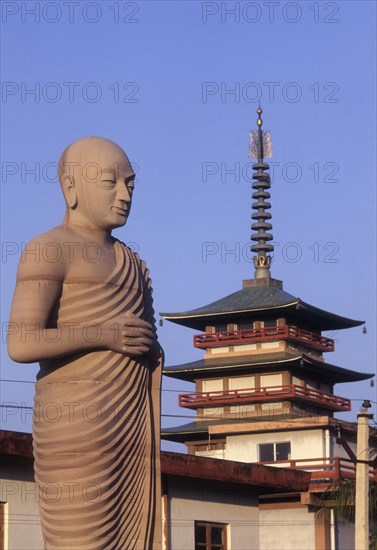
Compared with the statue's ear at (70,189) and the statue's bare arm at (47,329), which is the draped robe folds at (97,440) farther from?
Result: the statue's ear at (70,189)

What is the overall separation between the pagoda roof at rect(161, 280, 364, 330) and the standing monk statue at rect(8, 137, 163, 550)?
35.3 m

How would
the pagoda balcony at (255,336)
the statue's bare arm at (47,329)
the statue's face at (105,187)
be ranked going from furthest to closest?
the pagoda balcony at (255,336), the statue's face at (105,187), the statue's bare arm at (47,329)

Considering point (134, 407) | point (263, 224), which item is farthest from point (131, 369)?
point (263, 224)

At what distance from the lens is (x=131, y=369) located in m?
7.77

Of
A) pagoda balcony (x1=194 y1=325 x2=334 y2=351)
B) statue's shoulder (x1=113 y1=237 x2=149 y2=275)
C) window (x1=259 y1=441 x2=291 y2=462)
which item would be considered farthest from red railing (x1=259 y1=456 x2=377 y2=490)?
statue's shoulder (x1=113 y1=237 x2=149 y2=275)

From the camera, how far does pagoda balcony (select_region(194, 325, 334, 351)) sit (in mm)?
43594

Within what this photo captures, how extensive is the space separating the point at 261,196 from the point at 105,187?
44386 millimetres

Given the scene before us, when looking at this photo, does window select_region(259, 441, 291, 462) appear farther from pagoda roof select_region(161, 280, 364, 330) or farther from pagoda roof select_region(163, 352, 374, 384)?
pagoda roof select_region(161, 280, 364, 330)

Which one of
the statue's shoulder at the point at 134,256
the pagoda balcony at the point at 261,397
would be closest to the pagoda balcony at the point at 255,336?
the pagoda balcony at the point at 261,397

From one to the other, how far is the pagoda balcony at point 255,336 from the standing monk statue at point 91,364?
117 feet

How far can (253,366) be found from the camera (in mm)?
42688

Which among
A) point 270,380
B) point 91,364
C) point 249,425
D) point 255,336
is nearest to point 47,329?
point 91,364

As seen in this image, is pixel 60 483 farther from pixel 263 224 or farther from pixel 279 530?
pixel 263 224

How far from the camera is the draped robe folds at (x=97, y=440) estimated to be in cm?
746
